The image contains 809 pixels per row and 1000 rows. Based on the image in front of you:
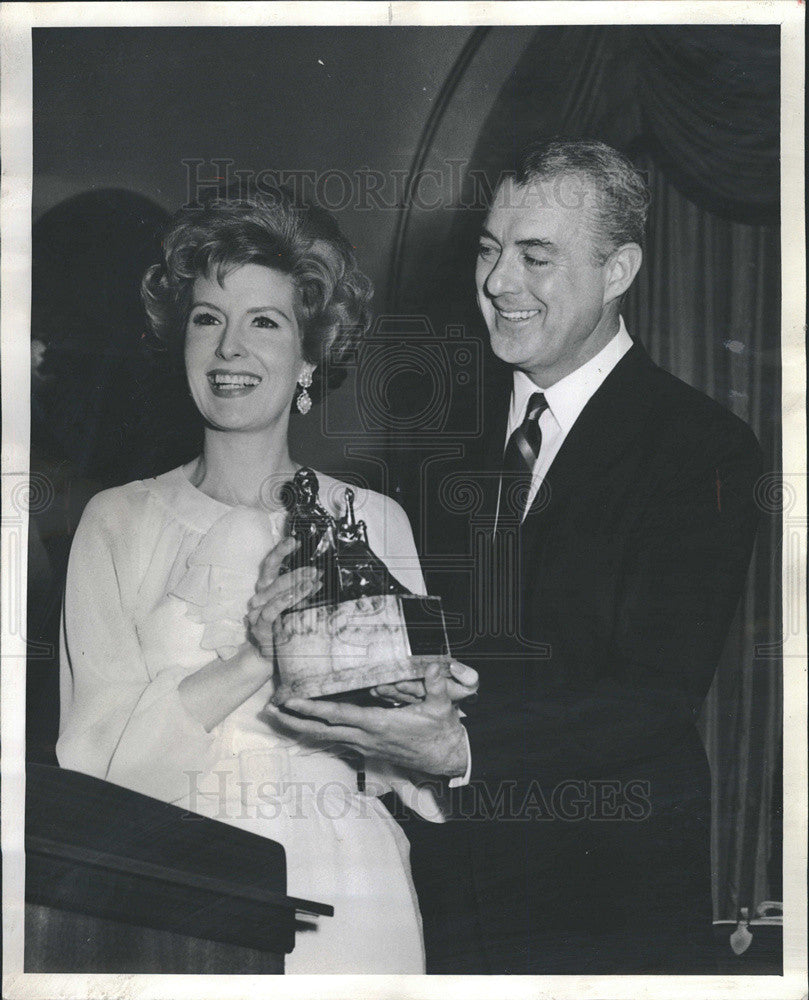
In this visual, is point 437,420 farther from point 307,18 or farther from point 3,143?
point 3,143

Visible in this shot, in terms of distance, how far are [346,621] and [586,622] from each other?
1.48ft

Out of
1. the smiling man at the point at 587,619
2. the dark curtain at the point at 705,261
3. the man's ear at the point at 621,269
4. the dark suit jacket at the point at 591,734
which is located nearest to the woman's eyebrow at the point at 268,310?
the dark curtain at the point at 705,261

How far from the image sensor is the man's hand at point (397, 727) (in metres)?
1.81

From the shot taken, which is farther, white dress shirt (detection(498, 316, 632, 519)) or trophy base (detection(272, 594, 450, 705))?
white dress shirt (detection(498, 316, 632, 519))

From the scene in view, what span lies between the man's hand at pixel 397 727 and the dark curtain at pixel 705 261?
491 mm

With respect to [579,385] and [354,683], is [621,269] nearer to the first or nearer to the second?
[579,385]

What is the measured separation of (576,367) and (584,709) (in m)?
0.65

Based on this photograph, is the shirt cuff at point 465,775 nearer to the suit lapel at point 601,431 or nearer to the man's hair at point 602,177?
the suit lapel at point 601,431

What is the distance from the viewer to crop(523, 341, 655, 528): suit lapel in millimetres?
1872

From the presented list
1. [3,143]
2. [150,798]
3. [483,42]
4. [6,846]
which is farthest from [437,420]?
[6,846]

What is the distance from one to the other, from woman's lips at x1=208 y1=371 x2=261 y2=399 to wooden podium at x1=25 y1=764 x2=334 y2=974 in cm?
78

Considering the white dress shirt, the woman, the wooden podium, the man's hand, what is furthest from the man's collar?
the wooden podium

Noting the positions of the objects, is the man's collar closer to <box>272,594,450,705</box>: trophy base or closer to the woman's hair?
the woman's hair

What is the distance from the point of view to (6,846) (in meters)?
1.89
